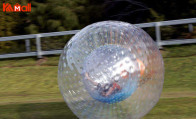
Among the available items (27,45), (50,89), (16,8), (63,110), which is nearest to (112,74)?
(63,110)

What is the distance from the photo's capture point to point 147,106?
4387mm

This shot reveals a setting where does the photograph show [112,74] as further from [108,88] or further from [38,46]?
[38,46]

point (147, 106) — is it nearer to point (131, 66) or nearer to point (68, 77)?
point (131, 66)

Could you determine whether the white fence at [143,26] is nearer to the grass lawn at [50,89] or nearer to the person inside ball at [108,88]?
the grass lawn at [50,89]

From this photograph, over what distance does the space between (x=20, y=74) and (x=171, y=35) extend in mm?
5627

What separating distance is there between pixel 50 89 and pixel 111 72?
15.9 ft

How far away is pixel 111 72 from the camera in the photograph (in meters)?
4.07

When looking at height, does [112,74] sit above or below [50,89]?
above

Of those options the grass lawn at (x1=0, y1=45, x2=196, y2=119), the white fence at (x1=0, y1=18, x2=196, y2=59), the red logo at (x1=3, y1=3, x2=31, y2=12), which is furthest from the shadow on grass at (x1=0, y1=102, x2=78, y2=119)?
the red logo at (x1=3, y1=3, x2=31, y2=12)

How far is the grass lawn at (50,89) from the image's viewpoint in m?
6.00

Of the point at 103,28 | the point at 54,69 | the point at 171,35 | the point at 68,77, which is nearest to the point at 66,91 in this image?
the point at 68,77

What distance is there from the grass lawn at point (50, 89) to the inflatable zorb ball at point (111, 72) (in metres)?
1.33

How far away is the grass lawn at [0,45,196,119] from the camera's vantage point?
5998 millimetres

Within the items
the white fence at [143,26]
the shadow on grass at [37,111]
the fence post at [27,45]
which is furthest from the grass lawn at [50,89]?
the fence post at [27,45]
